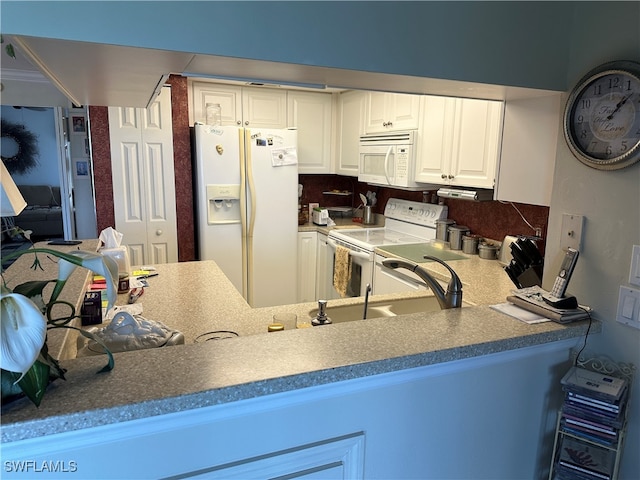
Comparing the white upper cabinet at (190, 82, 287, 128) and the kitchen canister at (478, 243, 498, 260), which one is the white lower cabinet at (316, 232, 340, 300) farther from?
the kitchen canister at (478, 243, 498, 260)

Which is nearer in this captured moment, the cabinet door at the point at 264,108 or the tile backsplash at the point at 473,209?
the tile backsplash at the point at 473,209

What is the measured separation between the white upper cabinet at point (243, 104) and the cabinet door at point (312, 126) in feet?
0.41

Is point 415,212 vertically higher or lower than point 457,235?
higher

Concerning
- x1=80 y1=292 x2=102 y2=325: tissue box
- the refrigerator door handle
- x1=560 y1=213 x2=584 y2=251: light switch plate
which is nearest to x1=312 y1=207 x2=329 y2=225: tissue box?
the refrigerator door handle

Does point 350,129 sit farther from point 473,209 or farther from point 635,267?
point 635,267

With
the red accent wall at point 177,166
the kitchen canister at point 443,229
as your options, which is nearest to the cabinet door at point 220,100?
the red accent wall at point 177,166

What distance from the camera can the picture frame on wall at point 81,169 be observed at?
149 inches

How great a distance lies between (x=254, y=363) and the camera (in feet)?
3.43

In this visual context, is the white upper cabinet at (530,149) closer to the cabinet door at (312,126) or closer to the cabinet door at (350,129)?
the cabinet door at (350,129)

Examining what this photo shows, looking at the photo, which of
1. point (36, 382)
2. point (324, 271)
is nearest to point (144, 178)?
point (324, 271)

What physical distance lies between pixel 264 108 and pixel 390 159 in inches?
54.8

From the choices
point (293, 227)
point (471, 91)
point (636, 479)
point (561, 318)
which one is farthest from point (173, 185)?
point (636, 479)

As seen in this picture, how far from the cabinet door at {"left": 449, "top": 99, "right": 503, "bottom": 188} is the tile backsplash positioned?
15.6 inches

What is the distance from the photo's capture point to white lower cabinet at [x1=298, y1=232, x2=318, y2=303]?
4.14 m
